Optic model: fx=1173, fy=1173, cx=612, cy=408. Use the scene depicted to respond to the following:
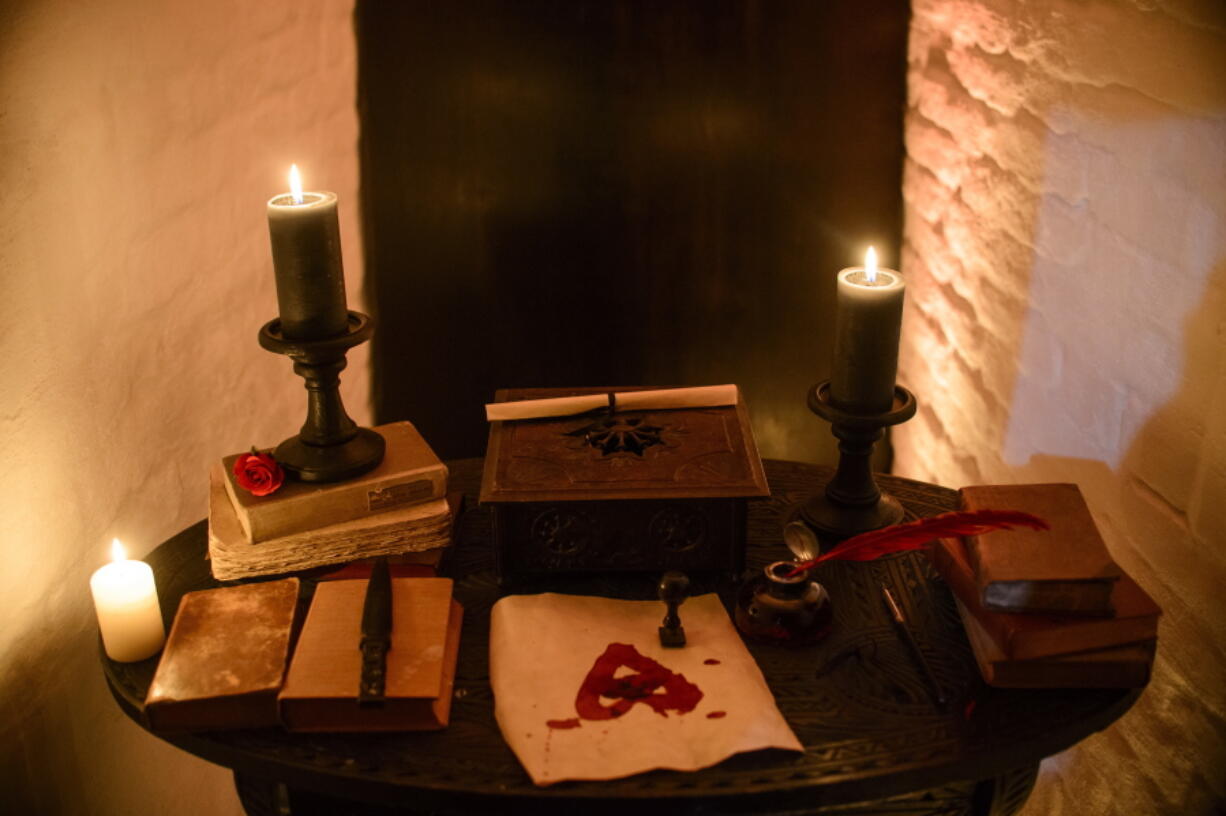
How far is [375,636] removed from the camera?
1200 millimetres

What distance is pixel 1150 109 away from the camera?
55.5 inches

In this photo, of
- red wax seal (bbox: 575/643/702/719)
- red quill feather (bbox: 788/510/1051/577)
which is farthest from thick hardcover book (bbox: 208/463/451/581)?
red quill feather (bbox: 788/510/1051/577)

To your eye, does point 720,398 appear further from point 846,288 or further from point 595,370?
point 595,370

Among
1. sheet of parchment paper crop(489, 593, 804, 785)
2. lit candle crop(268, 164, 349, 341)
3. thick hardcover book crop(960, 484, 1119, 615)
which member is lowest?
sheet of parchment paper crop(489, 593, 804, 785)

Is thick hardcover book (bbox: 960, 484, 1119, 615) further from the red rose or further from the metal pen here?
the red rose

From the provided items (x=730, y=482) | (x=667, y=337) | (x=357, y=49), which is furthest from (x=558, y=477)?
(x=357, y=49)

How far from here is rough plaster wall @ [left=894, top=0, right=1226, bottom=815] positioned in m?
1.33

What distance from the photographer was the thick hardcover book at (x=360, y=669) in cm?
114

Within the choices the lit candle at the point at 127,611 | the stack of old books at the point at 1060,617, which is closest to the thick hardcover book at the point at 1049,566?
the stack of old books at the point at 1060,617

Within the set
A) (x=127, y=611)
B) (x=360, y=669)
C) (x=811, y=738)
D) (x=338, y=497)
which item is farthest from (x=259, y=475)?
(x=811, y=738)

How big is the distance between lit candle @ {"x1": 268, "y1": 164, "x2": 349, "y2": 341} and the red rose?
0.50 feet

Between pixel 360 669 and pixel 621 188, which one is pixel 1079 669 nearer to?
pixel 360 669

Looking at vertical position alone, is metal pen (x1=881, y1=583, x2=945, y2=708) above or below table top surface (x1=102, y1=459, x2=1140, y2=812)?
above

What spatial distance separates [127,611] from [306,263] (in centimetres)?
43
